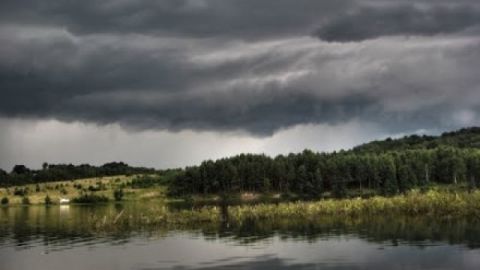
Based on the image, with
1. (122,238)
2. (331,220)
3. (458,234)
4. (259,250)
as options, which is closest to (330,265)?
(259,250)

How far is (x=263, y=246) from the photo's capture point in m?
77.9

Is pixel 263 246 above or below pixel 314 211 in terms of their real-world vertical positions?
below

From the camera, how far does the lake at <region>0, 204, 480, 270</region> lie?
64438 mm

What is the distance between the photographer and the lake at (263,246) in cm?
6444

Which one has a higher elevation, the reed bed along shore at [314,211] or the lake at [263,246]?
the reed bed along shore at [314,211]

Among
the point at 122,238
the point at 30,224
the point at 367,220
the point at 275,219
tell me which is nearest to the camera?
the point at 122,238

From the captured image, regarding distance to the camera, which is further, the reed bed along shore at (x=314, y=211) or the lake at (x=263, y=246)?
the reed bed along shore at (x=314, y=211)

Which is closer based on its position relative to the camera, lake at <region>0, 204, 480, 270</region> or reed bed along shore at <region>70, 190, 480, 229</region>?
lake at <region>0, 204, 480, 270</region>

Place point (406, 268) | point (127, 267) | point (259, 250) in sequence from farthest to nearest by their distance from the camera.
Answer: point (259, 250), point (127, 267), point (406, 268)

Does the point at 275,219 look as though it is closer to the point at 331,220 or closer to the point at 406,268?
the point at 331,220

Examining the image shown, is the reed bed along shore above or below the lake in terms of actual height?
above

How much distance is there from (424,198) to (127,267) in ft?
191

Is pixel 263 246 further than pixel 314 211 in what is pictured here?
No

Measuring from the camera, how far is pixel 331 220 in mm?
107750
